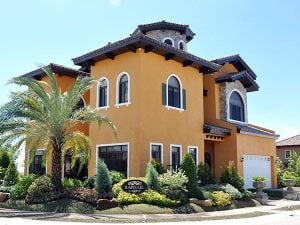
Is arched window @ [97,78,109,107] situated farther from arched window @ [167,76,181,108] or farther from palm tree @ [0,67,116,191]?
arched window @ [167,76,181,108]

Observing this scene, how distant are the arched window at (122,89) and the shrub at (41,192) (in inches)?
237

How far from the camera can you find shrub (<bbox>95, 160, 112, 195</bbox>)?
56.5 ft

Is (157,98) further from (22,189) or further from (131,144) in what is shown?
(22,189)

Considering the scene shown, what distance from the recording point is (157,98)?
21.2 metres

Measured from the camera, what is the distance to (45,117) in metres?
18.4

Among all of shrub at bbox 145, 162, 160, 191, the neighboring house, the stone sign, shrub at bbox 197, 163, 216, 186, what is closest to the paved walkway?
the stone sign

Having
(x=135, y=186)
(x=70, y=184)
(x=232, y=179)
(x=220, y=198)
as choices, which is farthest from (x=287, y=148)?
(x=135, y=186)

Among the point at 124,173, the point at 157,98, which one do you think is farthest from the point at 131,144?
the point at 157,98

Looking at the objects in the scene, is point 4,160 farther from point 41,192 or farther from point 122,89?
point 122,89

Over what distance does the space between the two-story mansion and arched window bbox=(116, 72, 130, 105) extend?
0.06m

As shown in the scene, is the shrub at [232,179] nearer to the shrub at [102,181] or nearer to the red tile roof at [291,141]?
the shrub at [102,181]

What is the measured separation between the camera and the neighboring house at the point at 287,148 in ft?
172

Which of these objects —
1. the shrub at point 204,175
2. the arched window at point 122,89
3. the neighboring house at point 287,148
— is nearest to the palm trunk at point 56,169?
the arched window at point 122,89

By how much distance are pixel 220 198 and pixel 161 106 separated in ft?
20.0
